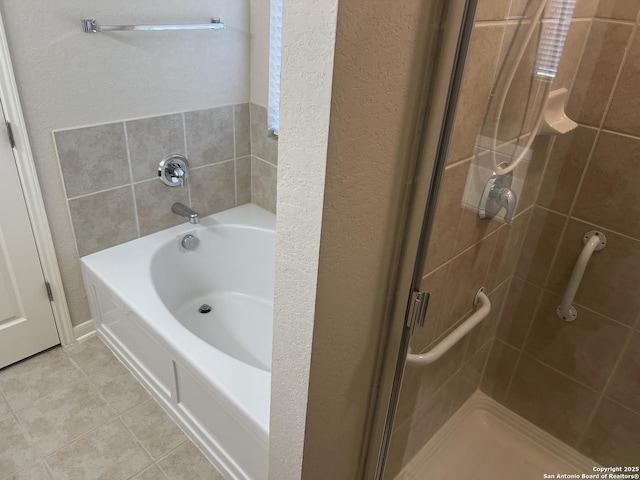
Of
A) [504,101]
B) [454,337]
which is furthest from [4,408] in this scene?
[504,101]

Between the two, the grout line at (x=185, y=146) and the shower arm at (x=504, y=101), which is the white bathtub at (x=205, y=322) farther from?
the shower arm at (x=504, y=101)

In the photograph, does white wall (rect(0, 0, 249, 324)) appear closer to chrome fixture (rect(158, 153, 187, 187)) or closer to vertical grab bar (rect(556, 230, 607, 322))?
chrome fixture (rect(158, 153, 187, 187))

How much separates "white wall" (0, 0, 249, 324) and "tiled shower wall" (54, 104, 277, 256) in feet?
0.15

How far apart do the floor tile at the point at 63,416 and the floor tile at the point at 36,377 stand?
0.14 feet

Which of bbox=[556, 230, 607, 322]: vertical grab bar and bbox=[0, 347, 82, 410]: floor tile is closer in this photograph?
bbox=[556, 230, 607, 322]: vertical grab bar

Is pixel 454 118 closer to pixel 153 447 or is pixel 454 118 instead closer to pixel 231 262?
pixel 153 447

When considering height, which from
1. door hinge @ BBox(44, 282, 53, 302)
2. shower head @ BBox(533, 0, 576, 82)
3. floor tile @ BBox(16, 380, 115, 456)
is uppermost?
shower head @ BBox(533, 0, 576, 82)

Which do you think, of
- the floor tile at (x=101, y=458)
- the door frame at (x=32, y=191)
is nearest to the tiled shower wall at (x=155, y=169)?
the door frame at (x=32, y=191)

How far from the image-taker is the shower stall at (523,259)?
917 millimetres

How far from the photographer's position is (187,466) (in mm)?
1615

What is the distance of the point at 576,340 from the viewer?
5.38ft

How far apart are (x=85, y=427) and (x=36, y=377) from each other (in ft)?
1.23

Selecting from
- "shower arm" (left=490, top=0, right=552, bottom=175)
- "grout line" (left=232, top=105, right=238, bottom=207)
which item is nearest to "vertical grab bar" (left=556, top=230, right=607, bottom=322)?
"shower arm" (left=490, top=0, right=552, bottom=175)

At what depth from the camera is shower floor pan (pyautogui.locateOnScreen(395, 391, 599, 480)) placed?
1638 millimetres
